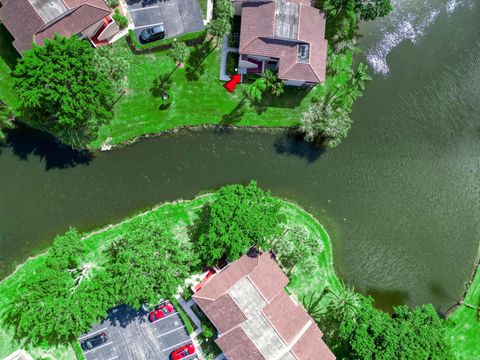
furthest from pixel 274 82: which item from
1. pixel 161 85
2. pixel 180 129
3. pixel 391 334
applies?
pixel 391 334

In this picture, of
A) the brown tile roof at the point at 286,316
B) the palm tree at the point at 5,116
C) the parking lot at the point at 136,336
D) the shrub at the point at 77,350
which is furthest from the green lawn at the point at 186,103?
the shrub at the point at 77,350

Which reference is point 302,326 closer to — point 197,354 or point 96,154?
point 197,354

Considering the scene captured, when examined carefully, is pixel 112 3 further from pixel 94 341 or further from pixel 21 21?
pixel 94 341

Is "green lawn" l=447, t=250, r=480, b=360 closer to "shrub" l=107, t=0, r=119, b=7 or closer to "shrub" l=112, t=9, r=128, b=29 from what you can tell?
"shrub" l=112, t=9, r=128, b=29

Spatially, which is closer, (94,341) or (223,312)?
(223,312)

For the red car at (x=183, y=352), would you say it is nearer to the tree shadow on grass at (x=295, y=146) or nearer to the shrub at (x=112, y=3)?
the tree shadow on grass at (x=295, y=146)

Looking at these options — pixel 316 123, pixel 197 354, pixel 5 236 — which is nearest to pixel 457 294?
pixel 316 123
